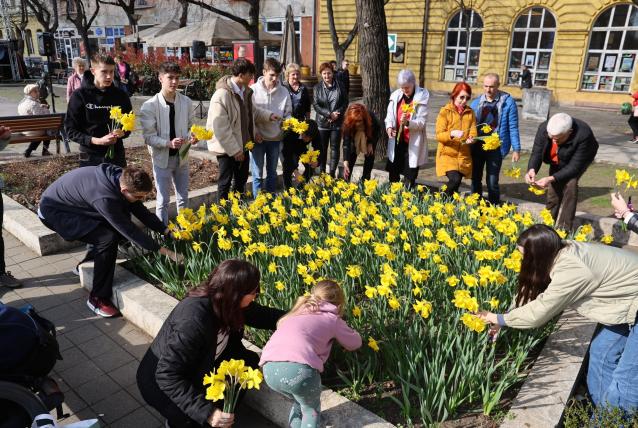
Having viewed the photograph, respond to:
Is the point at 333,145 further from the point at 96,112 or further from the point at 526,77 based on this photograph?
the point at 526,77

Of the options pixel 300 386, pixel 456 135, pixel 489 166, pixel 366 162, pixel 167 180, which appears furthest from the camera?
pixel 366 162

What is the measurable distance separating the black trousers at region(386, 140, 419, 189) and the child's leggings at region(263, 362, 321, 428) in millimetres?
3604

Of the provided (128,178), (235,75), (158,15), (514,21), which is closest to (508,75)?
(514,21)

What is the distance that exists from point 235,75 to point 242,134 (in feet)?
1.98

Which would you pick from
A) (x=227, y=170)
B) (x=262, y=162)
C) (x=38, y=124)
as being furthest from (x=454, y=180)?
(x=38, y=124)

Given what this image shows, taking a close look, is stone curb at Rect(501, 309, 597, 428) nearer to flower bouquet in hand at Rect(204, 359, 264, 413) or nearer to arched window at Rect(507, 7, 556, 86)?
flower bouquet in hand at Rect(204, 359, 264, 413)

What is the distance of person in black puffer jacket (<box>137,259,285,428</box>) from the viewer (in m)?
2.21

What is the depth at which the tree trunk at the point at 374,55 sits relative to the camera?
24.8 feet

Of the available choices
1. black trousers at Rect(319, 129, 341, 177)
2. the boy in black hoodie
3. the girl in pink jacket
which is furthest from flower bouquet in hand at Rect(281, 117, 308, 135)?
the girl in pink jacket

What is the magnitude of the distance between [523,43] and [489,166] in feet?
55.8

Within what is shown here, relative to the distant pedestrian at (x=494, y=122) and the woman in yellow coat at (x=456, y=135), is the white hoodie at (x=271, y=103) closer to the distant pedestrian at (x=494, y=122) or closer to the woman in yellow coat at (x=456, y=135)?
the woman in yellow coat at (x=456, y=135)

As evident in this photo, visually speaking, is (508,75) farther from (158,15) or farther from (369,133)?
(158,15)

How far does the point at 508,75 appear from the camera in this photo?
20.2 m

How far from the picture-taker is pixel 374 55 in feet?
25.3
